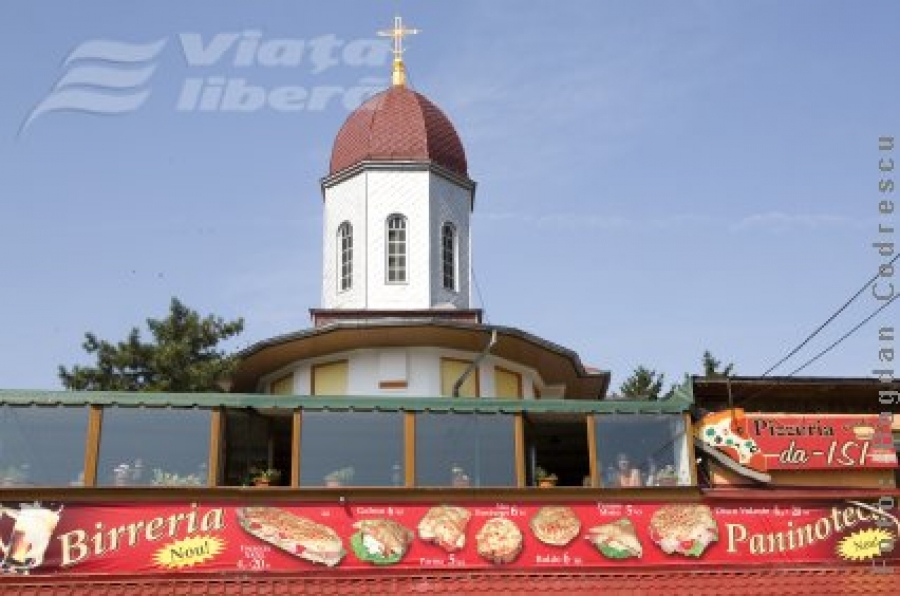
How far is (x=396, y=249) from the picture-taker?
27.7 metres

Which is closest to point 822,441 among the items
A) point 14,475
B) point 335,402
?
point 335,402

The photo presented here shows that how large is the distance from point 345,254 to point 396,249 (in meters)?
1.49

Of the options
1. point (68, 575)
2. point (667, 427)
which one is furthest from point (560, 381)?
point (68, 575)

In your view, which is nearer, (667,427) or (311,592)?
(311,592)

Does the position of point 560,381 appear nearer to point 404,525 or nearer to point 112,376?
point 404,525

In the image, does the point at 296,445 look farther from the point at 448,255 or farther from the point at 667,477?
the point at 448,255

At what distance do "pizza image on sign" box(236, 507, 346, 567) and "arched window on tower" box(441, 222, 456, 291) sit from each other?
12034 mm

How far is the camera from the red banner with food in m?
16.2

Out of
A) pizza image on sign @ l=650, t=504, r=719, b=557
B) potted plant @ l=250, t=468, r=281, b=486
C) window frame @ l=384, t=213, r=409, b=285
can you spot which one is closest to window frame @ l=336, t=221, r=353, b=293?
window frame @ l=384, t=213, r=409, b=285

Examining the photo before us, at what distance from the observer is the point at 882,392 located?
2225 cm

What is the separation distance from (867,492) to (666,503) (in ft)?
11.9

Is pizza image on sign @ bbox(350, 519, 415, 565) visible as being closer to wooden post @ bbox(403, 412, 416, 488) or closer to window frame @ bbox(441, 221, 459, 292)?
wooden post @ bbox(403, 412, 416, 488)

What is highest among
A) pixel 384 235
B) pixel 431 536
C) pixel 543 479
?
pixel 384 235

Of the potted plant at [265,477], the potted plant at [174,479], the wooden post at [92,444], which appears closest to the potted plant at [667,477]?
the potted plant at [265,477]
